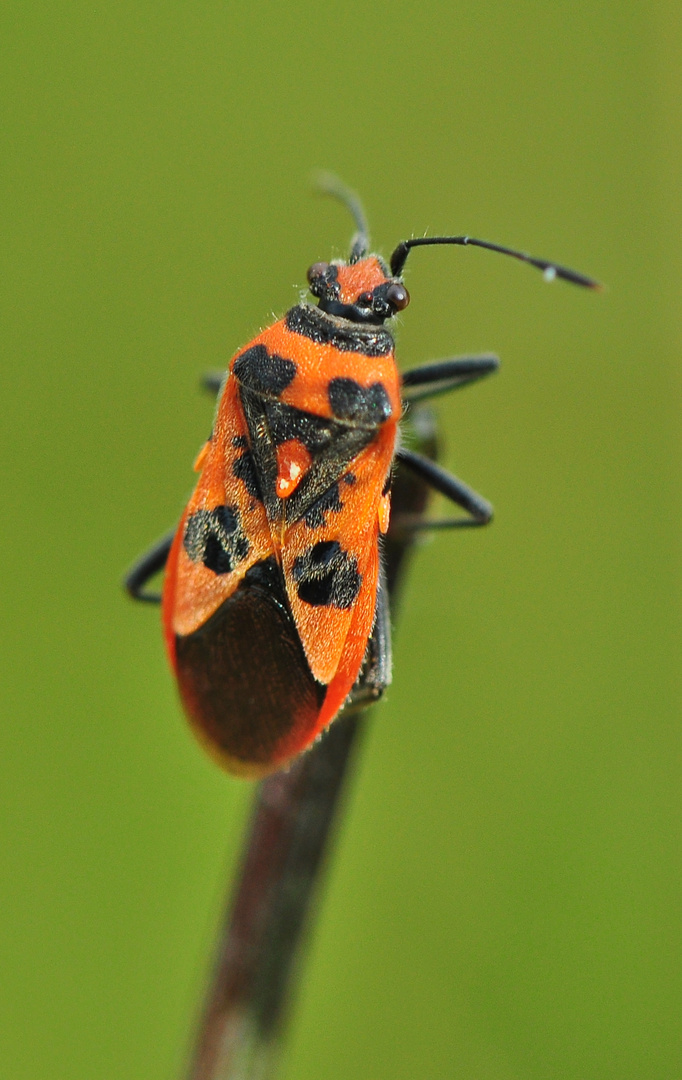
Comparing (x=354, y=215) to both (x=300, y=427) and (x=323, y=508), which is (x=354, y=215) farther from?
(x=323, y=508)

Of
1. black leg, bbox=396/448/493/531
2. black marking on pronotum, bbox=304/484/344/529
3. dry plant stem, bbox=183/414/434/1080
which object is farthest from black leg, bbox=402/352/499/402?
dry plant stem, bbox=183/414/434/1080

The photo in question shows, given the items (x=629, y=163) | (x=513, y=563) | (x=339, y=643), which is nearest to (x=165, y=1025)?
(x=339, y=643)

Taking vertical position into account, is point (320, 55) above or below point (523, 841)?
above

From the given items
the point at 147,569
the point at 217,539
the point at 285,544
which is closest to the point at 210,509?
the point at 217,539

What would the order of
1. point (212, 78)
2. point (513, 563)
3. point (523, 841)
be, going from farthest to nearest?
1. point (212, 78)
2. point (513, 563)
3. point (523, 841)

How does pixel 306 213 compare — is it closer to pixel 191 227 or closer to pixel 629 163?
pixel 191 227

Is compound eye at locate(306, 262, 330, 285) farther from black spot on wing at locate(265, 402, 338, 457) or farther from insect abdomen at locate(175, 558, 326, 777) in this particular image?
insect abdomen at locate(175, 558, 326, 777)

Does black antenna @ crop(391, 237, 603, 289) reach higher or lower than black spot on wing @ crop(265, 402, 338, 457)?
higher

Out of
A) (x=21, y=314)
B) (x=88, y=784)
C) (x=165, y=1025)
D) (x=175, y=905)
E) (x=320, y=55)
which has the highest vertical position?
(x=320, y=55)
